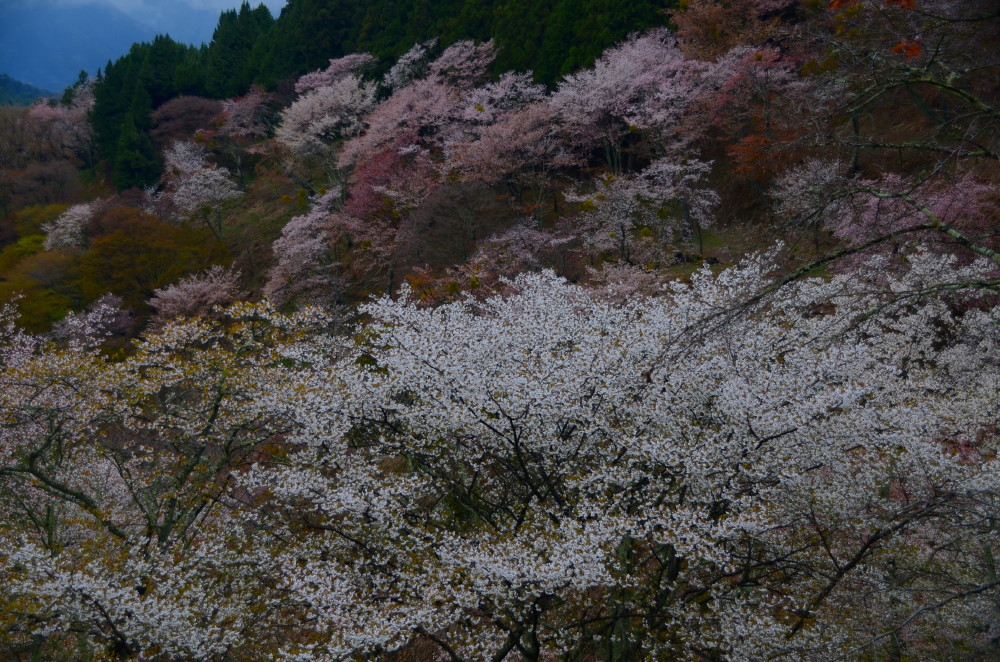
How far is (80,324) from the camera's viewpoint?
2580 cm

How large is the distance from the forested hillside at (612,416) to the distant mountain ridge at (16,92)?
356 ft

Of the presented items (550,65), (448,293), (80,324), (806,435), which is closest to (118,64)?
(80,324)

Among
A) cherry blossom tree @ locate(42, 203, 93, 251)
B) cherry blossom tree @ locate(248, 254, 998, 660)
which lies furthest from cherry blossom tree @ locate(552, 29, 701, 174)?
cherry blossom tree @ locate(42, 203, 93, 251)

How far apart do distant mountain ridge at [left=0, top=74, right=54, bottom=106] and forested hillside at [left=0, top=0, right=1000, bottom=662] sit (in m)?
108

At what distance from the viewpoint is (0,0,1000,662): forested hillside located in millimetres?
5969

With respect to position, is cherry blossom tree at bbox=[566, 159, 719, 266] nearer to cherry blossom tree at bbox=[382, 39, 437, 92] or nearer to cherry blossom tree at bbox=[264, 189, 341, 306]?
cherry blossom tree at bbox=[264, 189, 341, 306]

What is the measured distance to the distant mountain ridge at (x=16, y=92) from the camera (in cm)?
9439

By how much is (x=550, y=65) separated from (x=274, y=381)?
24.4 m

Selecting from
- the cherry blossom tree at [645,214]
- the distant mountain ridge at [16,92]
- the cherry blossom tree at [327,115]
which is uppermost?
the distant mountain ridge at [16,92]

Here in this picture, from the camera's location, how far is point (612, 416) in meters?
7.88

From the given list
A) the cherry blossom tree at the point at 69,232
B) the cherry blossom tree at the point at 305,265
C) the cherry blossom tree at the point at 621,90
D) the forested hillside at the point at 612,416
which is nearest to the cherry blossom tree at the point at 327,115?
the cherry blossom tree at the point at 305,265

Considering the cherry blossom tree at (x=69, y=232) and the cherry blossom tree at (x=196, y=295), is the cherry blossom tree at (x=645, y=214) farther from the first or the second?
the cherry blossom tree at (x=69, y=232)

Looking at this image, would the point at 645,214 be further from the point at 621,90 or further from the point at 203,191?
the point at 203,191

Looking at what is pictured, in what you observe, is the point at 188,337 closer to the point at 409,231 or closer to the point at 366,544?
the point at 366,544
